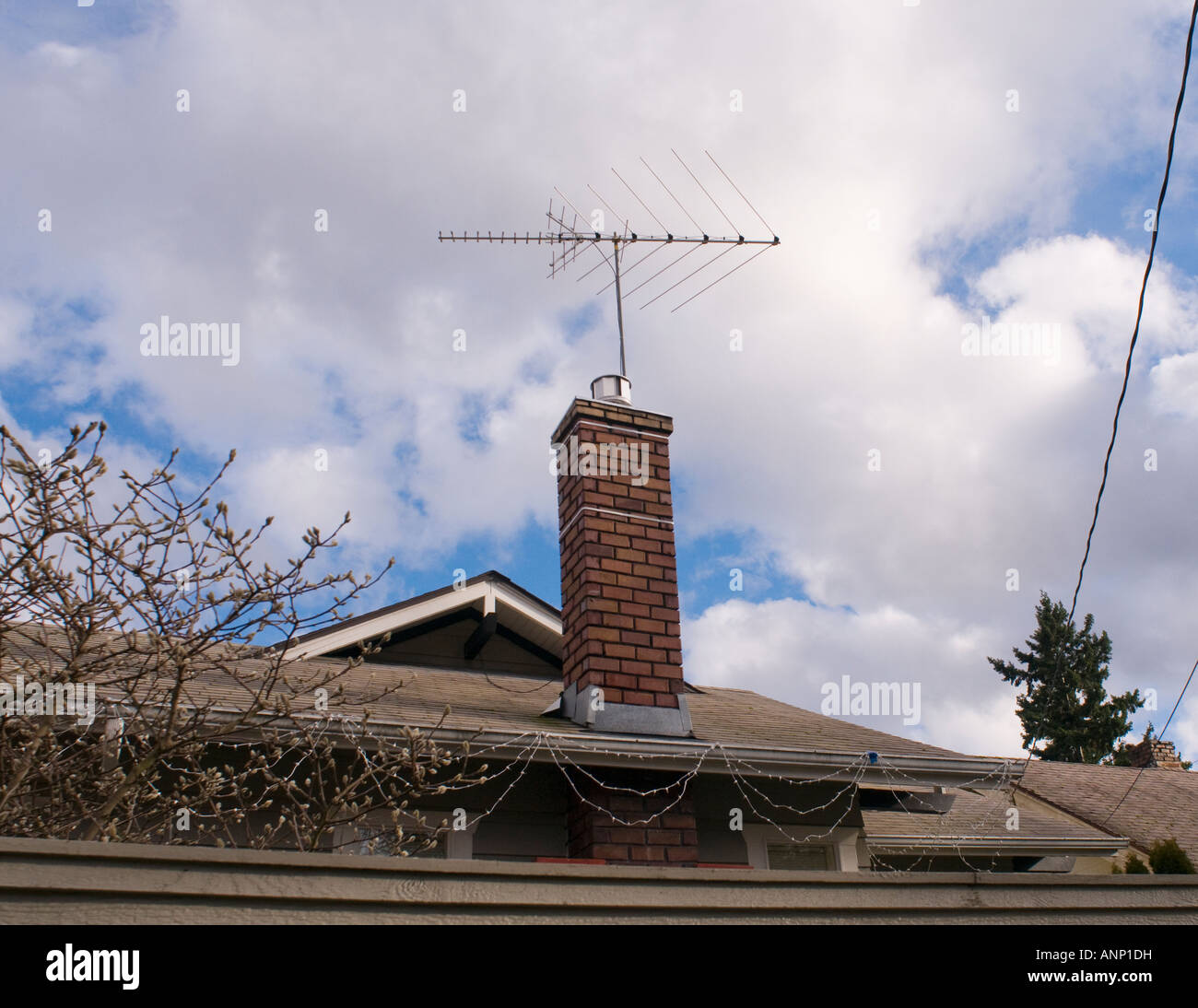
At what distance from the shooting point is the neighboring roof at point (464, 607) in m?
8.62

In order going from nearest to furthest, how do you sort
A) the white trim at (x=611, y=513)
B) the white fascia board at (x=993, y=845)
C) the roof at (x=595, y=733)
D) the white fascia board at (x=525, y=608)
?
the roof at (x=595, y=733) < the white trim at (x=611, y=513) < the white fascia board at (x=993, y=845) < the white fascia board at (x=525, y=608)

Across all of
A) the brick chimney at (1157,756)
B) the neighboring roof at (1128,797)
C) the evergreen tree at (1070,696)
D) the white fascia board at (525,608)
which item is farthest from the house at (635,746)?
the evergreen tree at (1070,696)

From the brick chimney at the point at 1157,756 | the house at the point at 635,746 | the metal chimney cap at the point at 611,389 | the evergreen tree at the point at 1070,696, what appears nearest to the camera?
the house at the point at 635,746

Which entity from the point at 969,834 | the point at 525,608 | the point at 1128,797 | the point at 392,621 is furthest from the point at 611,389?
the point at 1128,797

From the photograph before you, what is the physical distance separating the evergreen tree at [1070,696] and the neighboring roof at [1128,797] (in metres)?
16.2

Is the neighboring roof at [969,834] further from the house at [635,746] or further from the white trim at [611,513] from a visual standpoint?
the white trim at [611,513]

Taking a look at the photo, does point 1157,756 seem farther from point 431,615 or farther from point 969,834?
point 431,615

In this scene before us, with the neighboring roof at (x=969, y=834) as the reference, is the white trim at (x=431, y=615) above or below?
above

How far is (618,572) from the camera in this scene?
666cm

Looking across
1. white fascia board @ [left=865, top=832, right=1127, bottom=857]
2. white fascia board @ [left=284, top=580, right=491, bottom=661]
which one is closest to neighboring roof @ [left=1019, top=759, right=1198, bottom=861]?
white fascia board @ [left=865, top=832, right=1127, bottom=857]
